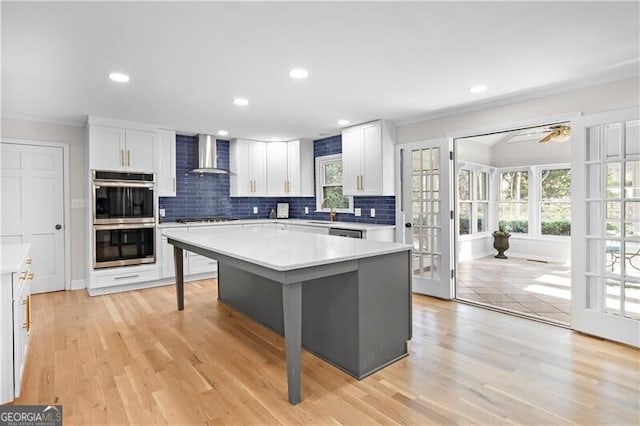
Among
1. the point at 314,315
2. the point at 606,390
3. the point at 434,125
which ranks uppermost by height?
the point at 434,125

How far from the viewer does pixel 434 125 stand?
4.30 meters

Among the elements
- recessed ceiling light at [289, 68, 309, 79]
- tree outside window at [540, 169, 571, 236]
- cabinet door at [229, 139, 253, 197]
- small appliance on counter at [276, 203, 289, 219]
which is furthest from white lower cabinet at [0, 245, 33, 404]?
tree outside window at [540, 169, 571, 236]

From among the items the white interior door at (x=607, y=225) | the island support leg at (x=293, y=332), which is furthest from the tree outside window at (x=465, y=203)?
the island support leg at (x=293, y=332)

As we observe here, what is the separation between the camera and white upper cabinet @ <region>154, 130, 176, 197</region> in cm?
502

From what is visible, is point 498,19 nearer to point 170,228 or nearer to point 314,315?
point 314,315

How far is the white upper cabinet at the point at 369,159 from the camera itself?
4598 millimetres

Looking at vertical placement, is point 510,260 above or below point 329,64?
below

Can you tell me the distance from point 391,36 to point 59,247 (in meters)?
4.99

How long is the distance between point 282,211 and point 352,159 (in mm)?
2200

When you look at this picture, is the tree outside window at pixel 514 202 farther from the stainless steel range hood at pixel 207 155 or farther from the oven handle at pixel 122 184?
the oven handle at pixel 122 184

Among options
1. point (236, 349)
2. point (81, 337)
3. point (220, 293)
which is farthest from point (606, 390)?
point (81, 337)

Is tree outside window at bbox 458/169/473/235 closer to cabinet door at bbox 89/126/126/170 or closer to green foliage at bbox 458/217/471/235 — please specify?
green foliage at bbox 458/217/471/235

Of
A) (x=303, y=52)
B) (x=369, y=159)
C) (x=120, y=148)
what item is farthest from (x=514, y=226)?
(x=120, y=148)

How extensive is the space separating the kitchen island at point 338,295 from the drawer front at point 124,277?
7.73ft
